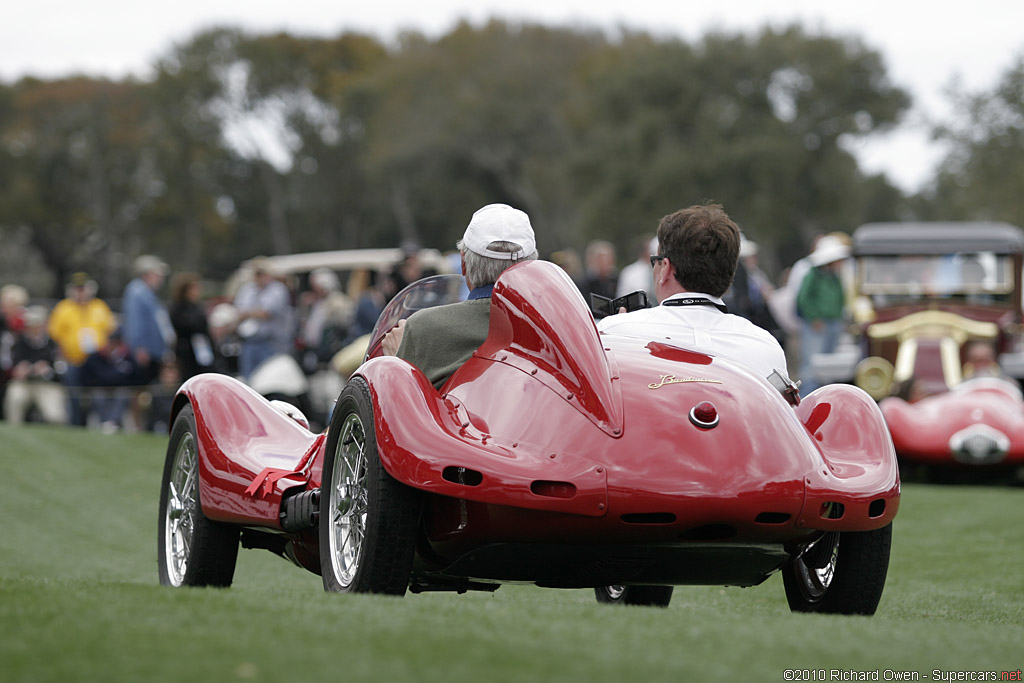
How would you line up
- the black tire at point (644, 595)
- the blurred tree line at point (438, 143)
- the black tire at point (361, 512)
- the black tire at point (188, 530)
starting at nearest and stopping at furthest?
1. the black tire at point (361, 512)
2. the black tire at point (188, 530)
3. the black tire at point (644, 595)
4. the blurred tree line at point (438, 143)

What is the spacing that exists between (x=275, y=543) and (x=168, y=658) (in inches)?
115

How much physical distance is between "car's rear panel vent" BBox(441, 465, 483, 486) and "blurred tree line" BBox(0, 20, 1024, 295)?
1714 inches

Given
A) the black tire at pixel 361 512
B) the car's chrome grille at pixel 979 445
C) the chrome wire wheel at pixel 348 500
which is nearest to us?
the black tire at pixel 361 512

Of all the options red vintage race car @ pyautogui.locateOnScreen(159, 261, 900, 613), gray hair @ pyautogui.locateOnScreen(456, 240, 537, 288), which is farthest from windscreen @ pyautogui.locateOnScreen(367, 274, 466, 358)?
red vintage race car @ pyautogui.locateOnScreen(159, 261, 900, 613)

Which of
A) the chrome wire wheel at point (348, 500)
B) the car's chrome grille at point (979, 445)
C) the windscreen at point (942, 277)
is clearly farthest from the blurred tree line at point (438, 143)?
the chrome wire wheel at point (348, 500)

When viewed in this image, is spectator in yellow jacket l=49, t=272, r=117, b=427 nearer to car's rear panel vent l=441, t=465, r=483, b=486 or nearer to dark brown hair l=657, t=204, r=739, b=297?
dark brown hair l=657, t=204, r=739, b=297

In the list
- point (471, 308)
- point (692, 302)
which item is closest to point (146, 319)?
point (471, 308)

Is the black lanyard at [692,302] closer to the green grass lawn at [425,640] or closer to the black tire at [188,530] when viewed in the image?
the green grass lawn at [425,640]

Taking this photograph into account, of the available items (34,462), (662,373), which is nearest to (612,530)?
(662,373)

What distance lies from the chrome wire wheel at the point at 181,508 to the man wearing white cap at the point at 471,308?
4.15ft

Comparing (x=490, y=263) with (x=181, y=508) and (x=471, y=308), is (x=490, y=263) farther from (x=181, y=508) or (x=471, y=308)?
(x=181, y=508)

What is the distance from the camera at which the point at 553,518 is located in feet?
15.8

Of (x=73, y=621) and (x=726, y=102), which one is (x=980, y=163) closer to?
(x=726, y=102)

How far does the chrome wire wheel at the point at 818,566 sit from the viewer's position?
5.52 m
